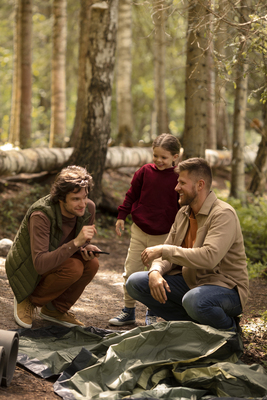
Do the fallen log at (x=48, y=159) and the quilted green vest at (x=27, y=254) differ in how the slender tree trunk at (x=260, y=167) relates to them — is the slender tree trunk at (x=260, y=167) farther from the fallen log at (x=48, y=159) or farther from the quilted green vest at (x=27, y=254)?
the quilted green vest at (x=27, y=254)

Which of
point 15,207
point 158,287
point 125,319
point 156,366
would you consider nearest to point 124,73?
point 15,207

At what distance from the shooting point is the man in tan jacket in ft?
10.6

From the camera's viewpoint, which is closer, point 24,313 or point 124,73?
point 24,313

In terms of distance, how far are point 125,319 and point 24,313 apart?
3.27 feet

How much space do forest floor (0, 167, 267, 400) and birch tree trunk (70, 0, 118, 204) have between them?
1748mm

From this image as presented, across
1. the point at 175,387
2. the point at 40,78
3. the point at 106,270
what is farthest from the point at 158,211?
the point at 40,78

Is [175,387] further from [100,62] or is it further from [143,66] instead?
[143,66]

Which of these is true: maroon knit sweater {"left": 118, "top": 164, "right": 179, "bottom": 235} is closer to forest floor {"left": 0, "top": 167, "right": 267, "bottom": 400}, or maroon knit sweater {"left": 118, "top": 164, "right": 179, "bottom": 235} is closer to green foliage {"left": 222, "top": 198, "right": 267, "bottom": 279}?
forest floor {"left": 0, "top": 167, "right": 267, "bottom": 400}

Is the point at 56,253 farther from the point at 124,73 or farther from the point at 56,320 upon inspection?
the point at 124,73

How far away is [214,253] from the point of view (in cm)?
322

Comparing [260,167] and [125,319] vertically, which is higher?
[260,167]

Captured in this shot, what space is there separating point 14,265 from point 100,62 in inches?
191

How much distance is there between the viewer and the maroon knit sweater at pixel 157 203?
4.29 metres

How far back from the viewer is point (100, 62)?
24.8 ft
